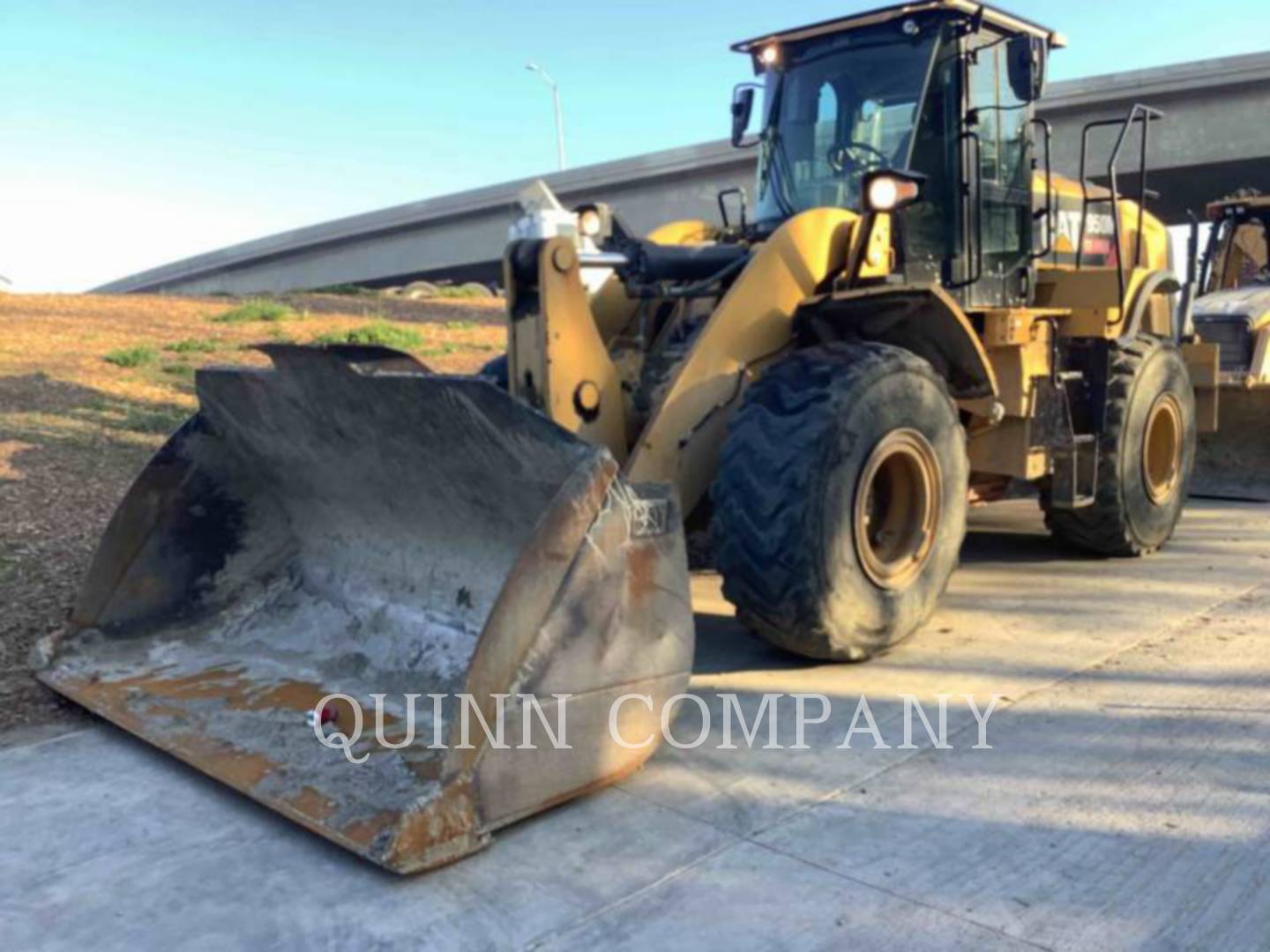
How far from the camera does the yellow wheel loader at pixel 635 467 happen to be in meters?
3.40

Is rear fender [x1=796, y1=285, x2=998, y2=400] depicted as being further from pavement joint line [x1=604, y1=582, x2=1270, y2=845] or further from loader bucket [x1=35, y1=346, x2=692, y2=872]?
loader bucket [x1=35, y1=346, x2=692, y2=872]

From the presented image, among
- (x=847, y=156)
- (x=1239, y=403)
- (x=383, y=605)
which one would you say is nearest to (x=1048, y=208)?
(x=847, y=156)

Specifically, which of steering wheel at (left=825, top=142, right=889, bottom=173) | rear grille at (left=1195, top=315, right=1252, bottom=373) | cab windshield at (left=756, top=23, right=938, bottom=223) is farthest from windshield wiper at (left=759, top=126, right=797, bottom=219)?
rear grille at (left=1195, top=315, right=1252, bottom=373)

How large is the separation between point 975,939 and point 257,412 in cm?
339

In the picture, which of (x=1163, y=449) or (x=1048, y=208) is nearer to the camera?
(x=1048, y=208)

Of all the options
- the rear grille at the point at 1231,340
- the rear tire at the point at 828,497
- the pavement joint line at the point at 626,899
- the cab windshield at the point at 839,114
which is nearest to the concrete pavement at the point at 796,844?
the pavement joint line at the point at 626,899

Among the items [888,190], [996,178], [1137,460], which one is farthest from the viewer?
[1137,460]

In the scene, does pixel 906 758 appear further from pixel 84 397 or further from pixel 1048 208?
pixel 84 397

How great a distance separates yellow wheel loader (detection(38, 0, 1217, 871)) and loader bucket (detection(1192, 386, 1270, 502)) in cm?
278

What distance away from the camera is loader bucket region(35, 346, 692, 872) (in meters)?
3.20

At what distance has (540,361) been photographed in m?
4.44

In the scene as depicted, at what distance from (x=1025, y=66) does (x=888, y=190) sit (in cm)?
112

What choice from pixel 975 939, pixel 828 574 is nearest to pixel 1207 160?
pixel 828 574

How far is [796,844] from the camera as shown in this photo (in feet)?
10.5
